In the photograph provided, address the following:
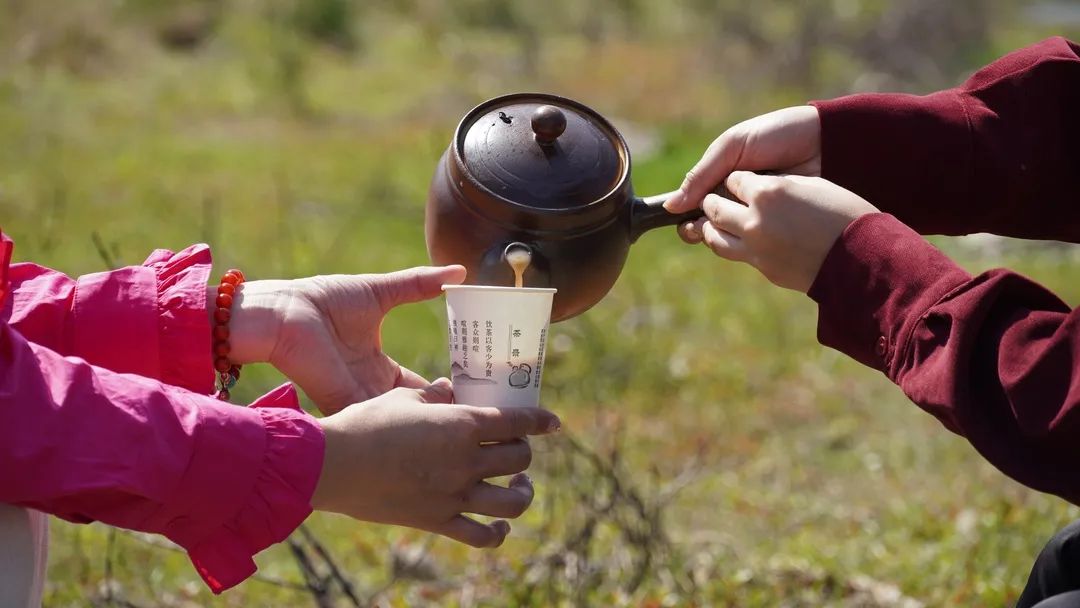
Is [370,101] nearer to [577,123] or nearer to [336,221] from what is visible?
[336,221]

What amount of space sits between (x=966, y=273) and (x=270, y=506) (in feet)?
3.28

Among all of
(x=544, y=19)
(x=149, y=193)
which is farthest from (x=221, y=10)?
(x=149, y=193)

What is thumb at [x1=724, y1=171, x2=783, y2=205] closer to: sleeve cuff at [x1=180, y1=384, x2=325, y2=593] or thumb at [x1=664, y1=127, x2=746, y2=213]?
thumb at [x1=664, y1=127, x2=746, y2=213]

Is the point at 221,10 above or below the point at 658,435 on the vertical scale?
below

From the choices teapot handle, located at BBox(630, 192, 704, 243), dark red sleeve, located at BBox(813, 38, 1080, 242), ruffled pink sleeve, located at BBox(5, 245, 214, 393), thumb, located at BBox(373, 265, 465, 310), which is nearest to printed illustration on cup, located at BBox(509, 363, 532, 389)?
thumb, located at BBox(373, 265, 465, 310)

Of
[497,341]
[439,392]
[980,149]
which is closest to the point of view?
[497,341]

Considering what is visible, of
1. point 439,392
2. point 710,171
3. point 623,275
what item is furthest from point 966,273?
point 623,275

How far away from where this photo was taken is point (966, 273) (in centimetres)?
172

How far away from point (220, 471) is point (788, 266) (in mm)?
861

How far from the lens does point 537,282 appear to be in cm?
200

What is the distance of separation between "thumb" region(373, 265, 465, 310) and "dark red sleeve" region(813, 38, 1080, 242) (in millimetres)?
691

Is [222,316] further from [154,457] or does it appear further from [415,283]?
[154,457]

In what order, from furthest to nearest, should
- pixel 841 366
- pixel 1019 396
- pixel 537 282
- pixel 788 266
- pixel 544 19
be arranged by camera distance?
pixel 544 19 < pixel 841 366 < pixel 537 282 < pixel 788 266 < pixel 1019 396

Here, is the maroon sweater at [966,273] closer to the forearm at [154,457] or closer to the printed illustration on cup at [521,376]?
the printed illustration on cup at [521,376]
